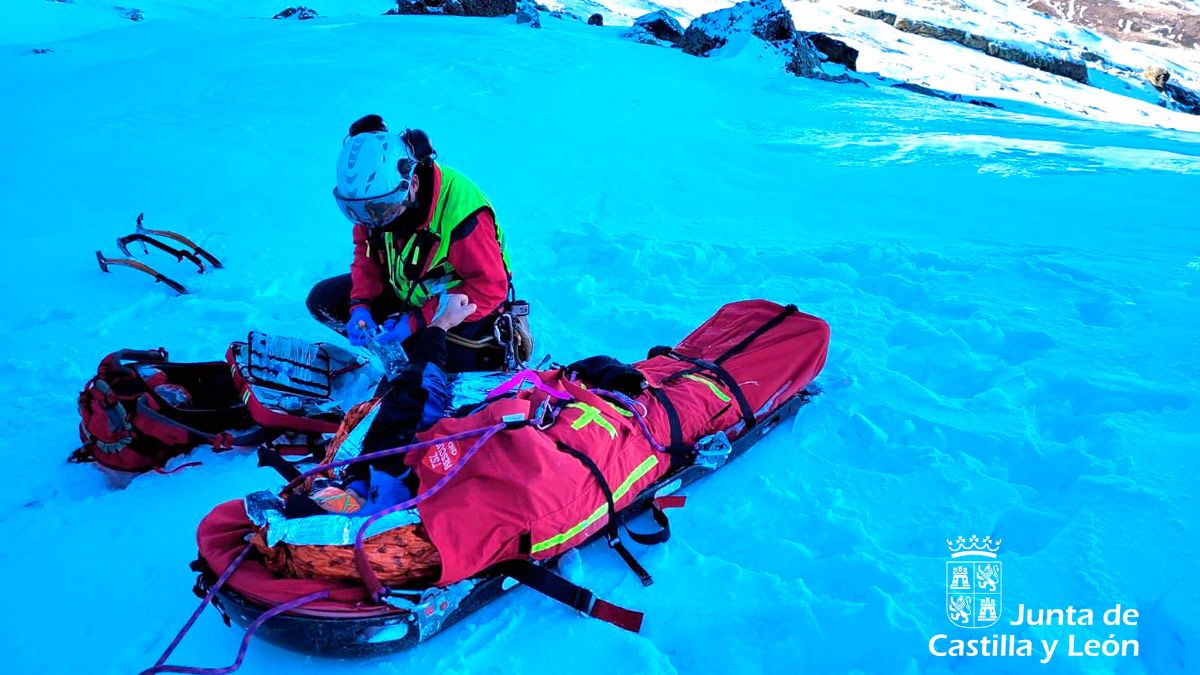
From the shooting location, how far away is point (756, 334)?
3262 millimetres

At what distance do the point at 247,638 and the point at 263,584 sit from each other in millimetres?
151

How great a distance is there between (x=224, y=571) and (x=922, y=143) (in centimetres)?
814

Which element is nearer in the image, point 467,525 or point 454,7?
A: point 467,525

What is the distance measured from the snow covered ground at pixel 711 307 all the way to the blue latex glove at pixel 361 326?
76cm

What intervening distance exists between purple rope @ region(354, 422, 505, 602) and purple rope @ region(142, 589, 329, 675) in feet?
0.42

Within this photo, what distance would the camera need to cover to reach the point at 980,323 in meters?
3.86

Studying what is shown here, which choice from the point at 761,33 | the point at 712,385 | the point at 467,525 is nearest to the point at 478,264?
the point at 712,385

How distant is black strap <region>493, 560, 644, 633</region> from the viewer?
2.19 meters

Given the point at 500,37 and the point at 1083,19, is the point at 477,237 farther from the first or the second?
the point at 1083,19

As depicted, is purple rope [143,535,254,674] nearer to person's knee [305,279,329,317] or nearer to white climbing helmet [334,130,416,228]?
white climbing helmet [334,130,416,228]

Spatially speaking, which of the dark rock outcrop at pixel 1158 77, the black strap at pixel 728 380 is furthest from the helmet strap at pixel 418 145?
the dark rock outcrop at pixel 1158 77

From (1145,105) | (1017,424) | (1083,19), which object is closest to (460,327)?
(1017,424)

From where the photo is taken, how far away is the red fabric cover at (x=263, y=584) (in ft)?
6.53

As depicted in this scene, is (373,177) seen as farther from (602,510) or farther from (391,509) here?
(602,510)
